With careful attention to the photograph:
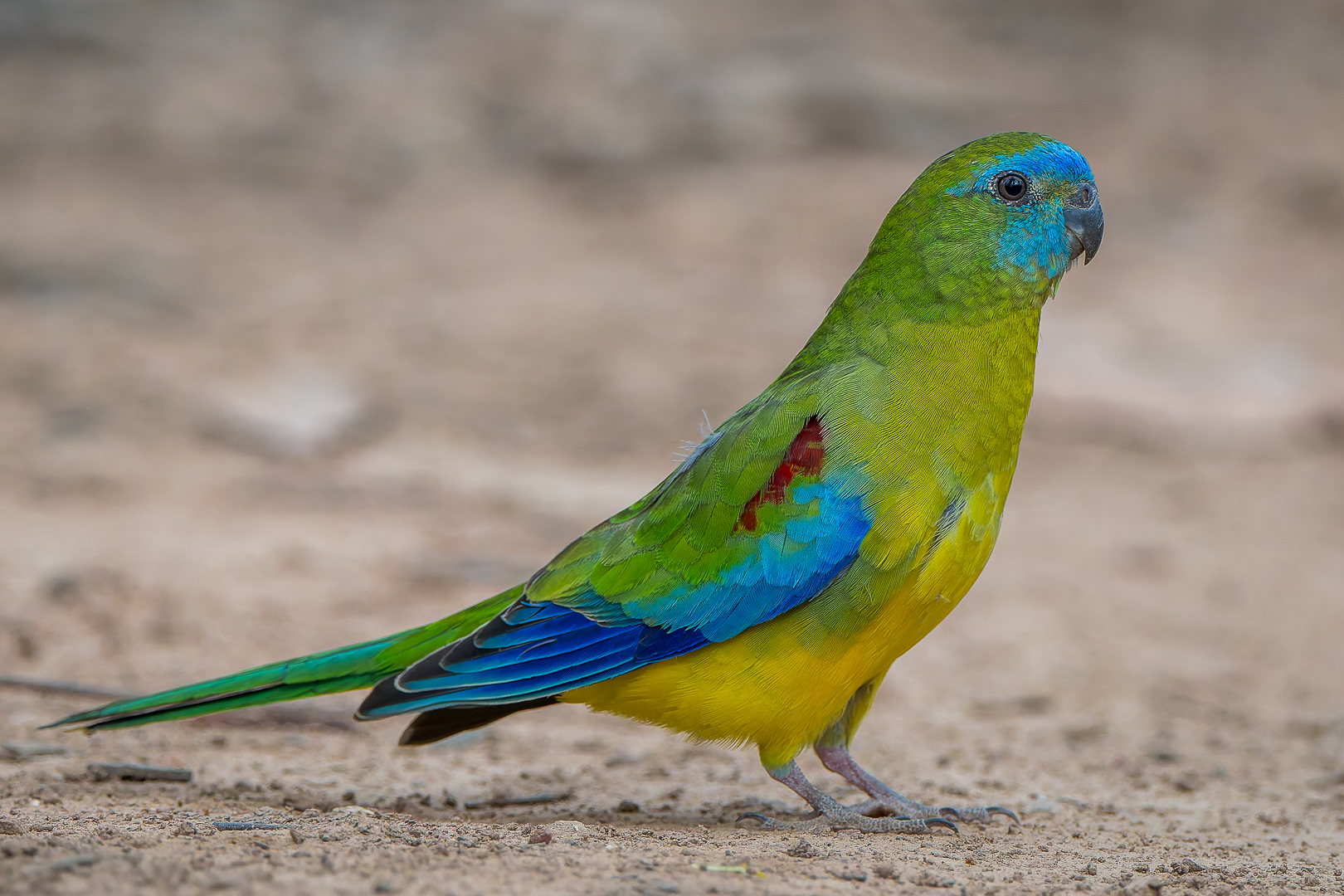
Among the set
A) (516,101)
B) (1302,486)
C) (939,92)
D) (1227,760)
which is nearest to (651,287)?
(516,101)

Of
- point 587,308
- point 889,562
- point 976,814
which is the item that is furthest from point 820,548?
point 587,308

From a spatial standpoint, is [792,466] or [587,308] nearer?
[792,466]

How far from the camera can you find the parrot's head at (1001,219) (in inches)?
137

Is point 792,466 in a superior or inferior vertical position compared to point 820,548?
superior

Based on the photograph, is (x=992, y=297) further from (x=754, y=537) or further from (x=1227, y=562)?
(x=1227, y=562)

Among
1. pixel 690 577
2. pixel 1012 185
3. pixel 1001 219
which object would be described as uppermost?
pixel 1012 185

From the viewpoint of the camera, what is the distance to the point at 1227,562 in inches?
265

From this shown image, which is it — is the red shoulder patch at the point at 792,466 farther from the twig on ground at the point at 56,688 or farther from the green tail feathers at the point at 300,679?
the twig on ground at the point at 56,688

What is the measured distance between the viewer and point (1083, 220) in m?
3.62

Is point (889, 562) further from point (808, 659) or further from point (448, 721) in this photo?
point (448, 721)

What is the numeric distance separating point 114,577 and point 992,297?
13.0ft

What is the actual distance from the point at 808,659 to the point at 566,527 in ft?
11.1

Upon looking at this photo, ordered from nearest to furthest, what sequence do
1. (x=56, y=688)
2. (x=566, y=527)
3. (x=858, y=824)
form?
(x=858, y=824), (x=56, y=688), (x=566, y=527)

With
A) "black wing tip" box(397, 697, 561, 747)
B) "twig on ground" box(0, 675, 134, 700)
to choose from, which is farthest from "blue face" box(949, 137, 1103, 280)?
"twig on ground" box(0, 675, 134, 700)
